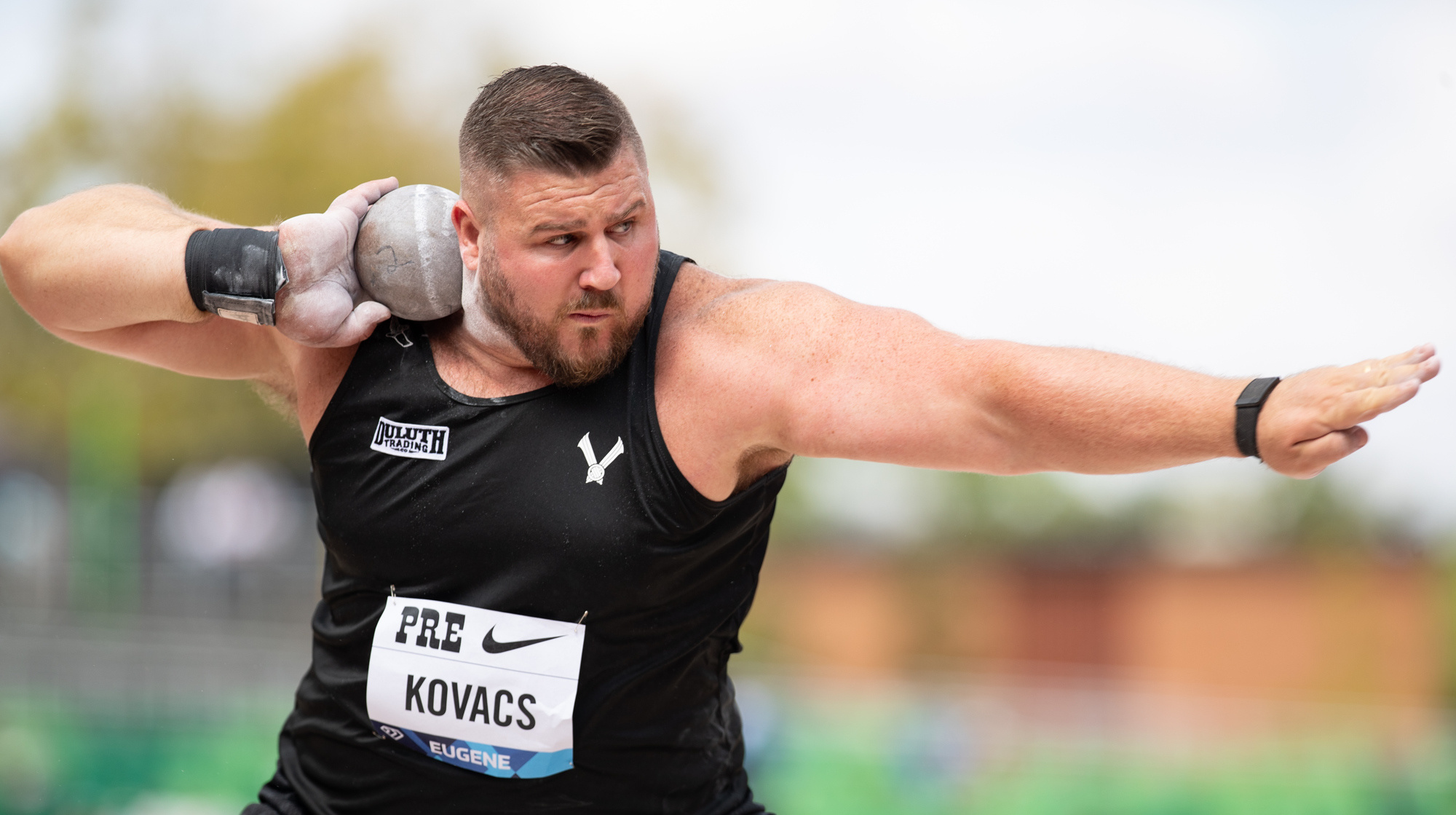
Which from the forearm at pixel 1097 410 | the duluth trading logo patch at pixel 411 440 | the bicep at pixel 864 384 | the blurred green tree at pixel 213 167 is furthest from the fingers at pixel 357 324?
the blurred green tree at pixel 213 167

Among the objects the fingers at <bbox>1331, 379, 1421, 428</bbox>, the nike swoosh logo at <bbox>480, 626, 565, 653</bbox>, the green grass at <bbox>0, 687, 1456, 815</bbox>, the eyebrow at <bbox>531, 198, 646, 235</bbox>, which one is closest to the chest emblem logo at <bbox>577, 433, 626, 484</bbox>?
the nike swoosh logo at <bbox>480, 626, 565, 653</bbox>

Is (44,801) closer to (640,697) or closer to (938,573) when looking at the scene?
(640,697)

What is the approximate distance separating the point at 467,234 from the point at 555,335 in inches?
15.8

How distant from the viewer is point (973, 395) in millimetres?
2729

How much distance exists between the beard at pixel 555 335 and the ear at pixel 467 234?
6 cm

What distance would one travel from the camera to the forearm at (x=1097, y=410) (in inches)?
96.7

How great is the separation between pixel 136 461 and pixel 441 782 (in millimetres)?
22684

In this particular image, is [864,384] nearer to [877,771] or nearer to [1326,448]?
[1326,448]

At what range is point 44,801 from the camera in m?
9.87

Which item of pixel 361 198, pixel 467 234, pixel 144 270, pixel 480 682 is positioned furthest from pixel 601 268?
pixel 144 270

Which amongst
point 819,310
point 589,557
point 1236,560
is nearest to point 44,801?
point 589,557

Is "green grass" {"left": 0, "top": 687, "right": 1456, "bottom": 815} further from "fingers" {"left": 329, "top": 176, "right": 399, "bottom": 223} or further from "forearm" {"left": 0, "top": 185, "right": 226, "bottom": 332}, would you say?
"fingers" {"left": 329, "top": 176, "right": 399, "bottom": 223}

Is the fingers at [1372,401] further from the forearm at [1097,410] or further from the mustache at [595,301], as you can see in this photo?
the mustache at [595,301]

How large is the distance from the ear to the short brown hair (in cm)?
10
